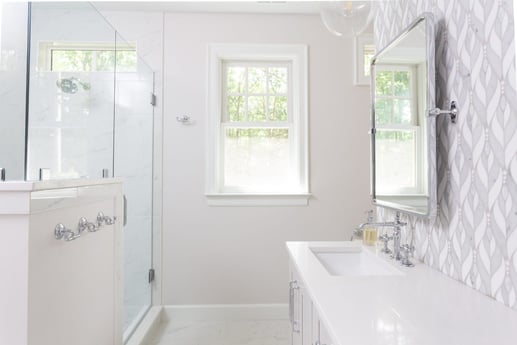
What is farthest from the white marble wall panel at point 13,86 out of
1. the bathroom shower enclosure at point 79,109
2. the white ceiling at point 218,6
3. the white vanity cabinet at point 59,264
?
the white ceiling at point 218,6

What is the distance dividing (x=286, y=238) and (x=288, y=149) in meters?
0.74

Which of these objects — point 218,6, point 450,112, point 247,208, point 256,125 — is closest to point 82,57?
point 218,6

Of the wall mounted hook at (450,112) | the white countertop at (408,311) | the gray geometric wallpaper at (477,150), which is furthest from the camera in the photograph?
the wall mounted hook at (450,112)

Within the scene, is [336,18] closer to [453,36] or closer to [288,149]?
[453,36]

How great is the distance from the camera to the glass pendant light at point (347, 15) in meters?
1.36

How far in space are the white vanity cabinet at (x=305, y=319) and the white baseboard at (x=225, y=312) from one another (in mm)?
1142

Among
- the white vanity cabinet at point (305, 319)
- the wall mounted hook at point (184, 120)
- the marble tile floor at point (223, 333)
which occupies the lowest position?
the marble tile floor at point (223, 333)

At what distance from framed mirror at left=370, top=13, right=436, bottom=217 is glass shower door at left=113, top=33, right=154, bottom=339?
161 cm

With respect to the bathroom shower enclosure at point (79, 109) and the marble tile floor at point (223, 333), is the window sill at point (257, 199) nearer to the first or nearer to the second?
the bathroom shower enclosure at point (79, 109)

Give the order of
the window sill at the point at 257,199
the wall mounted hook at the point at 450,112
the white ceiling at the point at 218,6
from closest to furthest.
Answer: the wall mounted hook at the point at 450,112
the white ceiling at the point at 218,6
the window sill at the point at 257,199

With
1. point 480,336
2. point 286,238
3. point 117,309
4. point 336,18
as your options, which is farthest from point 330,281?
point 286,238

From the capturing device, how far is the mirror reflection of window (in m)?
1.25

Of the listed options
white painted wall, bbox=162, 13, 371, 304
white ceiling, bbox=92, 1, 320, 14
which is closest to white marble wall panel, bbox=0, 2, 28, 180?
white ceiling, bbox=92, 1, 320, 14

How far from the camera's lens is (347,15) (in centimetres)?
138
